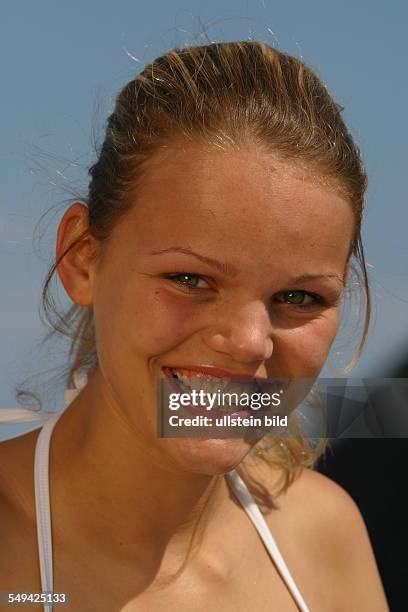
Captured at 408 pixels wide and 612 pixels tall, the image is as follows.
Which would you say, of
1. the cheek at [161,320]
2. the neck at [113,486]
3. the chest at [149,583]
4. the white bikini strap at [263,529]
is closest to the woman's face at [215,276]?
the cheek at [161,320]

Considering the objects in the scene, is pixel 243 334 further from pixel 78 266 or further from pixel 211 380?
pixel 78 266

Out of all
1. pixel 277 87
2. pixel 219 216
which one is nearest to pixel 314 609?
pixel 219 216

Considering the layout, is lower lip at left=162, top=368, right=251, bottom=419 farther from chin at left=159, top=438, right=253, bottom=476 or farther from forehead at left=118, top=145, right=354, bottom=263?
forehead at left=118, top=145, right=354, bottom=263

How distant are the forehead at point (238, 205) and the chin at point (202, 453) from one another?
0.39m

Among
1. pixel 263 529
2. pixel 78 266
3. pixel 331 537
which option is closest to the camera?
pixel 78 266

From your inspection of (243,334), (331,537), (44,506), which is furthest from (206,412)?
(331,537)

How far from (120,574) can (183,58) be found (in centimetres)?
110

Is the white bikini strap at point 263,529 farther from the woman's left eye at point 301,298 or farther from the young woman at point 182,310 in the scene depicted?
the woman's left eye at point 301,298

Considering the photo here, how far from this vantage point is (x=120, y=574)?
2.06 m

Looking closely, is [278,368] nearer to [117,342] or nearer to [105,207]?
[117,342]

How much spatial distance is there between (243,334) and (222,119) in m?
0.45

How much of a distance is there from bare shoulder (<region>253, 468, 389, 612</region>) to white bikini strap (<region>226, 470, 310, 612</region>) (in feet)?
0.16

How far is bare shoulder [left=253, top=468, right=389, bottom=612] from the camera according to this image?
244 cm

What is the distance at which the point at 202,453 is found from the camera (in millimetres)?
1904
